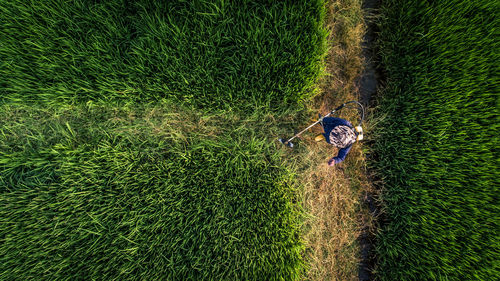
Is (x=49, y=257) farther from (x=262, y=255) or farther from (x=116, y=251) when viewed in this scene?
(x=262, y=255)

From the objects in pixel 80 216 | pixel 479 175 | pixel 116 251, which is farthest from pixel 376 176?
pixel 80 216

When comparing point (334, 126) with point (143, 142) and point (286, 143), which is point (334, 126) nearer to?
point (286, 143)

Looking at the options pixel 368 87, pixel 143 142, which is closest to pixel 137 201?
pixel 143 142

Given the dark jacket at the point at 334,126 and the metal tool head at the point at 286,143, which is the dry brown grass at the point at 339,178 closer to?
the metal tool head at the point at 286,143

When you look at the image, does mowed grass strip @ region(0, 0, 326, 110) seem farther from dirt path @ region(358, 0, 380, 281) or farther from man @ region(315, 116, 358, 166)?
dirt path @ region(358, 0, 380, 281)

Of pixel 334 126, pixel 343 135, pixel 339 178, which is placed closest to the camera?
pixel 343 135

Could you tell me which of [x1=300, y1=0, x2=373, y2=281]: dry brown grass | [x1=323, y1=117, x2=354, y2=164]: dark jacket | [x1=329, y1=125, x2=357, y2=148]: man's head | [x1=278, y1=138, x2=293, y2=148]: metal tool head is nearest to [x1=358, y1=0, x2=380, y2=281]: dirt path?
[x1=300, y1=0, x2=373, y2=281]: dry brown grass
